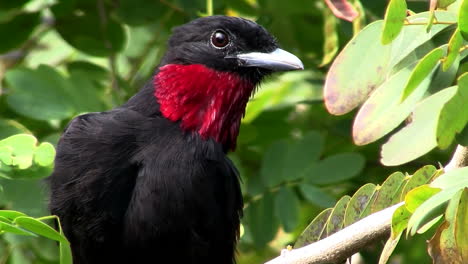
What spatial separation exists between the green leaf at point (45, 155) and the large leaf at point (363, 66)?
2.64ft

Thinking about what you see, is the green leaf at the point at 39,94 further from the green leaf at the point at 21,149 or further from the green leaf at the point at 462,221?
the green leaf at the point at 462,221

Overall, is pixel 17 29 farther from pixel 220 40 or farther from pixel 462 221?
pixel 462 221

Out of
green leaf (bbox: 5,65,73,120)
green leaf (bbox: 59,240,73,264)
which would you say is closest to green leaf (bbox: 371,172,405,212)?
green leaf (bbox: 59,240,73,264)

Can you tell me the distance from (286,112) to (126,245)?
4.56 feet

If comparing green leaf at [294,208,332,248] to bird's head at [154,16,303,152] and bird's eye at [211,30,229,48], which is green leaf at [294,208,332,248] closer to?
bird's head at [154,16,303,152]

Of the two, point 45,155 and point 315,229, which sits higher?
point 45,155

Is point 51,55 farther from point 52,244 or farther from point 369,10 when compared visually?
point 369,10

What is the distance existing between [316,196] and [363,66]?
1.87 meters

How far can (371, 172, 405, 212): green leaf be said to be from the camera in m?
2.89

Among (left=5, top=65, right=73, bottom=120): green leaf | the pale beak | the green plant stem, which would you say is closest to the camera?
the pale beak

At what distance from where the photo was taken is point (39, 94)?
4242 mm

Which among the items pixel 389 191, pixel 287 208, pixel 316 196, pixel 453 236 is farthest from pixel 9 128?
pixel 453 236

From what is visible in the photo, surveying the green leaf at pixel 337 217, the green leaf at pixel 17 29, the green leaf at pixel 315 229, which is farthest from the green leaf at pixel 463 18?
the green leaf at pixel 17 29

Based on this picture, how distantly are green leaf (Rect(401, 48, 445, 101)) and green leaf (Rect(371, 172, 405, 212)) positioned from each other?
60 cm
